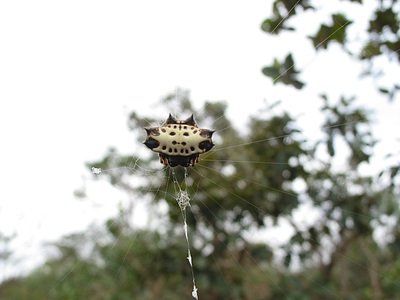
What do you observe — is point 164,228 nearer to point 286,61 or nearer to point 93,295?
point 286,61

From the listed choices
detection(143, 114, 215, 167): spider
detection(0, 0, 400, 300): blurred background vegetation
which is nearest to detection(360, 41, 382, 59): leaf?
detection(0, 0, 400, 300): blurred background vegetation

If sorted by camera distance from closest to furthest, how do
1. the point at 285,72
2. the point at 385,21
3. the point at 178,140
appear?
1. the point at 178,140
2. the point at 385,21
3. the point at 285,72

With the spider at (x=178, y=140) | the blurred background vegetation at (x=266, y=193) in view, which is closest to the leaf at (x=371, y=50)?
the blurred background vegetation at (x=266, y=193)

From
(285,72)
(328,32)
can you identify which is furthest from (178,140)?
(328,32)

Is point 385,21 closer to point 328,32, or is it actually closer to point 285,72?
point 328,32

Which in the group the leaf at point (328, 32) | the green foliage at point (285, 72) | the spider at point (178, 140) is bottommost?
the spider at point (178, 140)

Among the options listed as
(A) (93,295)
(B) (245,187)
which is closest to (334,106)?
(B) (245,187)

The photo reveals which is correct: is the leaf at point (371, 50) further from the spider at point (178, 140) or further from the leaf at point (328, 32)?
the spider at point (178, 140)

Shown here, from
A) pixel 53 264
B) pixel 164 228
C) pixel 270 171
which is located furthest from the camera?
pixel 53 264
